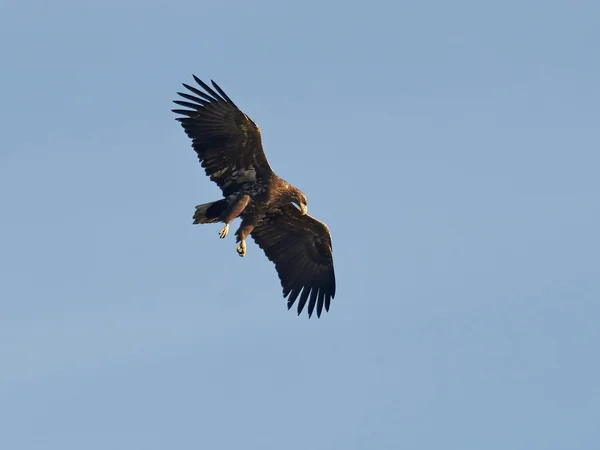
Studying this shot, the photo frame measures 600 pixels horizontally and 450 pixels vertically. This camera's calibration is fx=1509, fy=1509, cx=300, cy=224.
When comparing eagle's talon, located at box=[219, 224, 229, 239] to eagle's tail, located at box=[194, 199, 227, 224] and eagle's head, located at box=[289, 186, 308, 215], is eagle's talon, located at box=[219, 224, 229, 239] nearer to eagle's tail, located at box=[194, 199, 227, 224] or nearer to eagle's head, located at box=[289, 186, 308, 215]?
eagle's tail, located at box=[194, 199, 227, 224]

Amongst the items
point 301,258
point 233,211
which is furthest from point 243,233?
point 301,258

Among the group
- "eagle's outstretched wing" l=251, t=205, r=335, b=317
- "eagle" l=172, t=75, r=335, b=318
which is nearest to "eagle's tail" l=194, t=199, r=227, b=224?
"eagle" l=172, t=75, r=335, b=318

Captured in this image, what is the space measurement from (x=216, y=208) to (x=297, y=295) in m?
3.13

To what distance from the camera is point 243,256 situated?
1126 inches

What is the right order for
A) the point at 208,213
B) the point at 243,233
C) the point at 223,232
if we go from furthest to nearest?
1. the point at 243,233
2. the point at 208,213
3. the point at 223,232

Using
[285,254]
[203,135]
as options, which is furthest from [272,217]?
[203,135]

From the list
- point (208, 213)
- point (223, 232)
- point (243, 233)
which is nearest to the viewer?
point (223, 232)

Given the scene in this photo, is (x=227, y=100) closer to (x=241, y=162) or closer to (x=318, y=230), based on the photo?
(x=241, y=162)

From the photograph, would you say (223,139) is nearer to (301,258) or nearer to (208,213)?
(208,213)

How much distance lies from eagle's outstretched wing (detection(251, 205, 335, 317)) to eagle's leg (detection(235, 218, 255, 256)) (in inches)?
58.4

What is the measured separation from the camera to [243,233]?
93.5ft

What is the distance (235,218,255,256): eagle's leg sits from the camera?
28.5 meters

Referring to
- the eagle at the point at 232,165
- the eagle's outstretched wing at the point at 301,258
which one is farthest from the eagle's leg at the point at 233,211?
the eagle's outstretched wing at the point at 301,258

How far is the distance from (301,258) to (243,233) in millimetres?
2206
